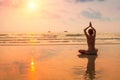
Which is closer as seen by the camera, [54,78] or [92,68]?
[54,78]

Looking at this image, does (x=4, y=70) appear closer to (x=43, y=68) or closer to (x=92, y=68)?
(x=43, y=68)

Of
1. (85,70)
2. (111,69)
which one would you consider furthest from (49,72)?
(111,69)

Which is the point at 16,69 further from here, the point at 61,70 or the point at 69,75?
the point at 69,75

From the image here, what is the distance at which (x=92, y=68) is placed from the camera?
13883mm

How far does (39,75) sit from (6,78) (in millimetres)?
1313

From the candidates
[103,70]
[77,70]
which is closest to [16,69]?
[77,70]

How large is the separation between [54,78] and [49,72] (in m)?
1.47

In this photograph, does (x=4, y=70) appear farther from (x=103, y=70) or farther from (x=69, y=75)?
(x=103, y=70)

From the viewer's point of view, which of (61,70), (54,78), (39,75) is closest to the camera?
(54,78)

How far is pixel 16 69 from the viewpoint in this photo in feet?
44.4

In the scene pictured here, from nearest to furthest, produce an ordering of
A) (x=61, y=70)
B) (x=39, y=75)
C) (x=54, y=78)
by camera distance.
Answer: (x=54, y=78) < (x=39, y=75) < (x=61, y=70)

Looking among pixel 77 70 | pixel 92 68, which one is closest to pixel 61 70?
pixel 77 70

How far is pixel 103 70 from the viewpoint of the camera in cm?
1325

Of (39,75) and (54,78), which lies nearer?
(54,78)
